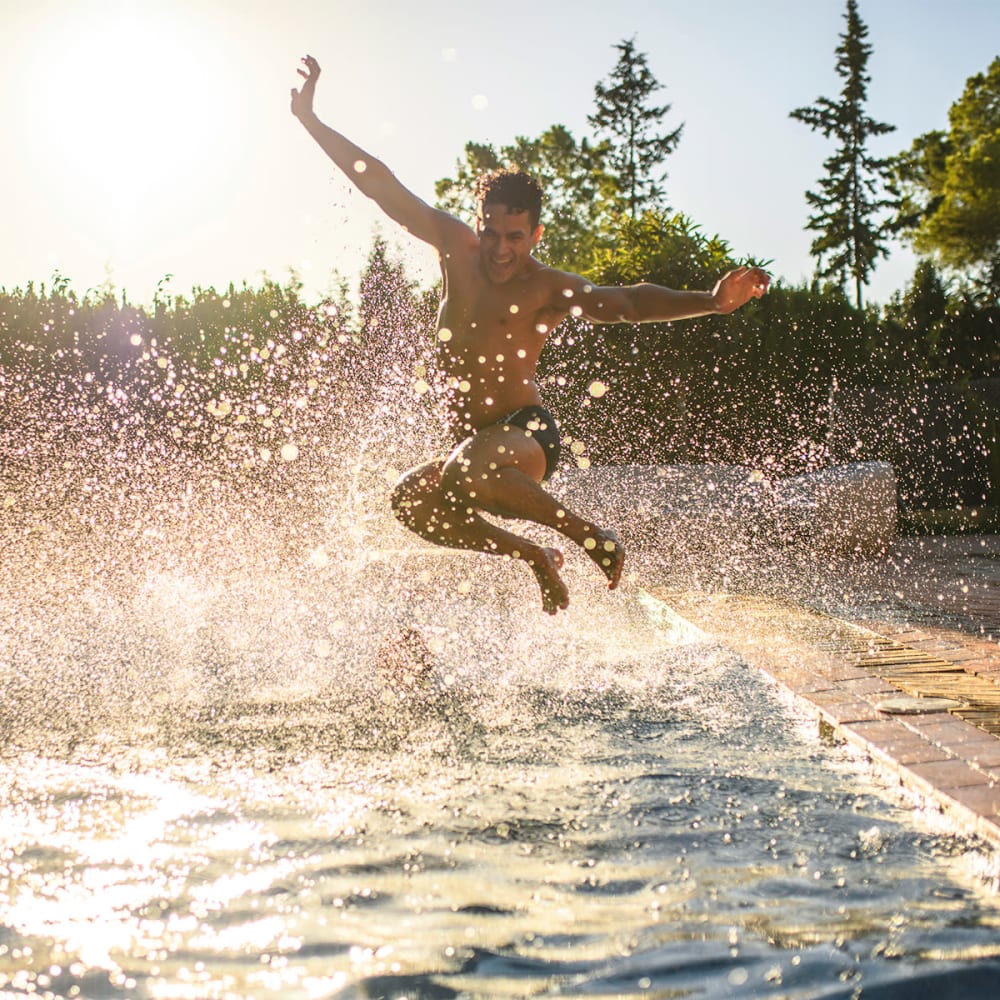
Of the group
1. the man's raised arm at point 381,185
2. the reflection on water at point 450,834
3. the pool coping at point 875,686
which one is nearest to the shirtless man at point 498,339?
the man's raised arm at point 381,185

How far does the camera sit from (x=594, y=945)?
1.79m

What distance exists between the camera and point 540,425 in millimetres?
4250

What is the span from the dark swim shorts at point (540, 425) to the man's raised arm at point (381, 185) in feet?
2.47

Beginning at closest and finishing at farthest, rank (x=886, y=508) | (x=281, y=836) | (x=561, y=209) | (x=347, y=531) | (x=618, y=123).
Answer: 1. (x=281, y=836)
2. (x=886, y=508)
3. (x=347, y=531)
4. (x=618, y=123)
5. (x=561, y=209)

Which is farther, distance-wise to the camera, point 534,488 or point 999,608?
point 999,608

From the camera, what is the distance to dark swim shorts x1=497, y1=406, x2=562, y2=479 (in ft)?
13.8

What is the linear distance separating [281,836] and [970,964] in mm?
1347

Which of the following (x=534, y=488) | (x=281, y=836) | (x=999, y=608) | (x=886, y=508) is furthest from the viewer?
(x=886, y=508)

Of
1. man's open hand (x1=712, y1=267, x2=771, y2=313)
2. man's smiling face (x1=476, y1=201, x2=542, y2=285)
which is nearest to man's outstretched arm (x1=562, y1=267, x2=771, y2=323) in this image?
man's open hand (x1=712, y1=267, x2=771, y2=313)

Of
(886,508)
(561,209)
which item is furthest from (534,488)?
(561,209)

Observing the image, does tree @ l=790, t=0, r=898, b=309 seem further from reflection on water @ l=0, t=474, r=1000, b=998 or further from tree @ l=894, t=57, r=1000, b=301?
reflection on water @ l=0, t=474, r=1000, b=998

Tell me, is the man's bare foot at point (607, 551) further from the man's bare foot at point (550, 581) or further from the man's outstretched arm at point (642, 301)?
the man's outstretched arm at point (642, 301)

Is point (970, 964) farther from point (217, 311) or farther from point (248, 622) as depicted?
point (217, 311)

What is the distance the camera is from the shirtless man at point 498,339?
13.0 feet
